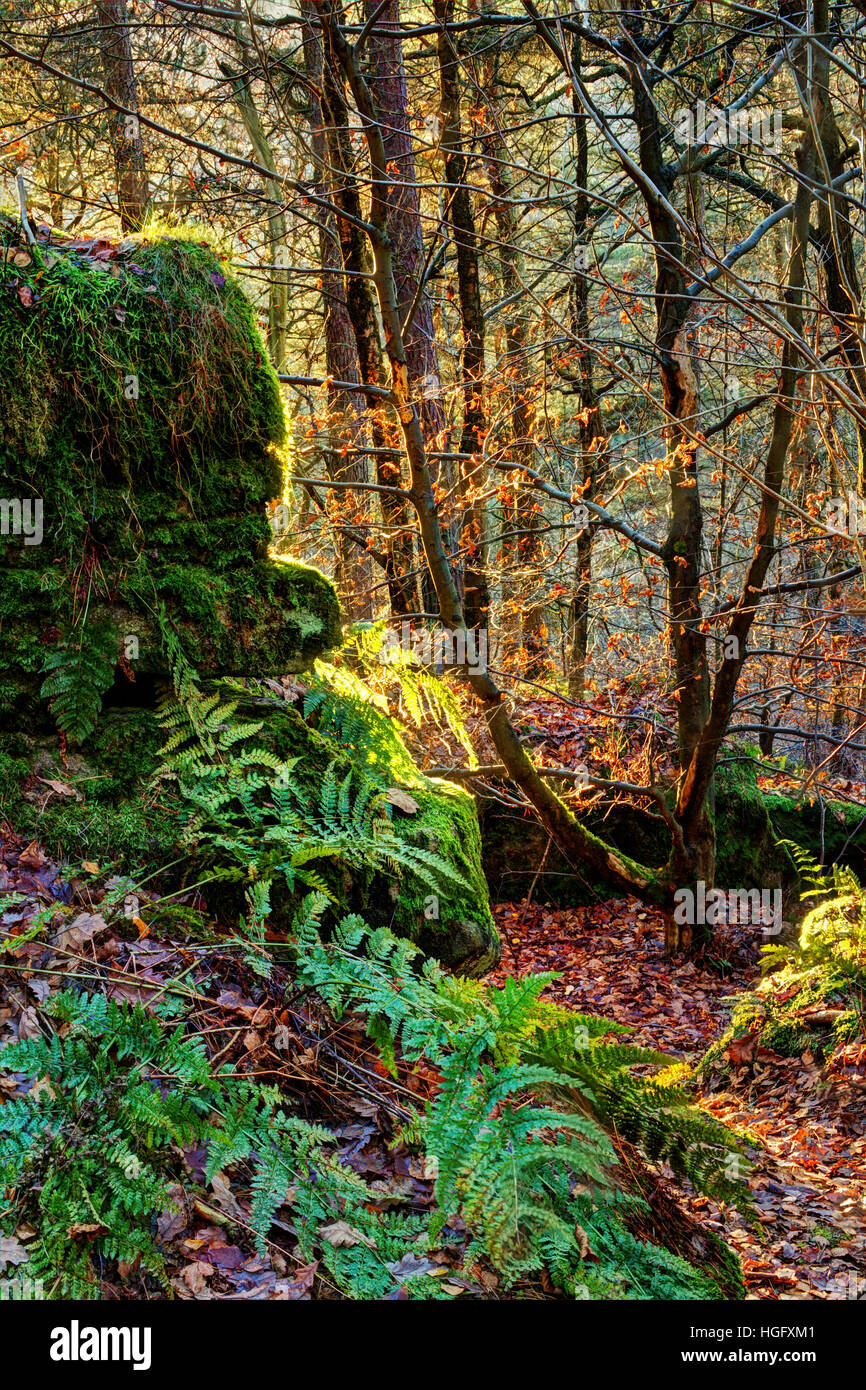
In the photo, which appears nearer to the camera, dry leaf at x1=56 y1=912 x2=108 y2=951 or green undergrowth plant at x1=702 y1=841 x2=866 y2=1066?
dry leaf at x1=56 y1=912 x2=108 y2=951

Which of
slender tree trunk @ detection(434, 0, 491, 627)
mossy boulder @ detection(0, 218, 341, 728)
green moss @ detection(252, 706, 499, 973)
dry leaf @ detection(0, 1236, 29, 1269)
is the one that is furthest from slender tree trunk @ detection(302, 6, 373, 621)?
dry leaf @ detection(0, 1236, 29, 1269)

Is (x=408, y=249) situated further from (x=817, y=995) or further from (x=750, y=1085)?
(x=750, y=1085)

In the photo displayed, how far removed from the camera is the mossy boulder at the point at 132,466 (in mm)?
3525

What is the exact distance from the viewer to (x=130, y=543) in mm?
3742

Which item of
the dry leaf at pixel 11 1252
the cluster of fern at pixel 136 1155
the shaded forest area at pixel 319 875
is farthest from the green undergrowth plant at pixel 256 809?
the dry leaf at pixel 11 1252

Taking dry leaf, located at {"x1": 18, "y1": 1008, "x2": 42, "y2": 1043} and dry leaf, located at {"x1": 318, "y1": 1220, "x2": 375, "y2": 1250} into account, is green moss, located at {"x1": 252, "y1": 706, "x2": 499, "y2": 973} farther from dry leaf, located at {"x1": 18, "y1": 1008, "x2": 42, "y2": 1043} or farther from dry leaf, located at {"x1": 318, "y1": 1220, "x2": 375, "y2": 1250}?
dry leaf, located at {"x1": 318, "y1": 1220, "x2": 375, "y2": 1250}

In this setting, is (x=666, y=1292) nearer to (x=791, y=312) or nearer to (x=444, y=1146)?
(x=444, y=1146)

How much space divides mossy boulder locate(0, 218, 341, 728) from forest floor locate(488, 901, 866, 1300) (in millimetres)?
2159

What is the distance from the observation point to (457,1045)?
2492mm

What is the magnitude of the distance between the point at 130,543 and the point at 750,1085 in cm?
451

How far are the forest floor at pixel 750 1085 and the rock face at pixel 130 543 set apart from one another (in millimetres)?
1616

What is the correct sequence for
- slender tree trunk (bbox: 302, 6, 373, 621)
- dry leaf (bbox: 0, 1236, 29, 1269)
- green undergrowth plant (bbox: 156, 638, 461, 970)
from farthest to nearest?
slender tree trunk (bbox: 302, 6, 373, 621), green undergrowth plant (bbox: 156, 638, 461, 970), dry leaf (bbox: 0, 1236, 29, 1269)

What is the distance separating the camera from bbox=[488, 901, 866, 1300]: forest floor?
3506 millimetres
